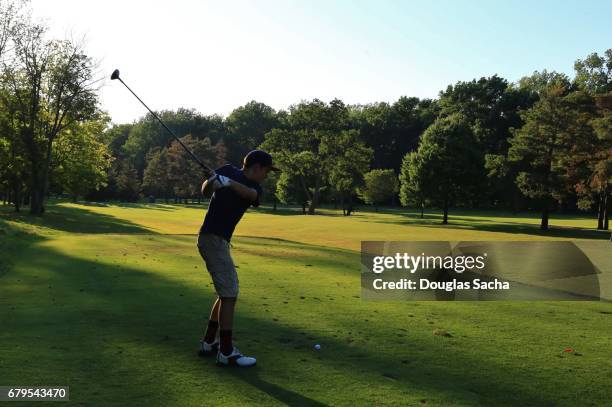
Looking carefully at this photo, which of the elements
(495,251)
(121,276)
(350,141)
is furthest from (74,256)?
(350,141)

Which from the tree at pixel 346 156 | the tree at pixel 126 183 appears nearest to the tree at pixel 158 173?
the tree at pixel 126 183

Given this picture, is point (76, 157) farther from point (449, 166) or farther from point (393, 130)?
point (393, 130)

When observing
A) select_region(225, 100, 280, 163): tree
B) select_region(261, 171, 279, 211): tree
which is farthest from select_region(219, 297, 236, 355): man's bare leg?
select_region(225, 100, 280, 163): tree

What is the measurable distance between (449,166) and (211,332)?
200 feet

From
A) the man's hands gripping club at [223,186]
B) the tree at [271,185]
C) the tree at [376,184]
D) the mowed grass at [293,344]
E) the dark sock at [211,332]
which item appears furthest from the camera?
the tree at [271,185]

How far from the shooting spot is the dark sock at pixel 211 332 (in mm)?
7344

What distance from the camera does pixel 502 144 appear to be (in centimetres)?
10956

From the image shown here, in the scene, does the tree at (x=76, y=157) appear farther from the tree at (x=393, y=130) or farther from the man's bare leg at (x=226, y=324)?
the tree at (x=393, y=130)

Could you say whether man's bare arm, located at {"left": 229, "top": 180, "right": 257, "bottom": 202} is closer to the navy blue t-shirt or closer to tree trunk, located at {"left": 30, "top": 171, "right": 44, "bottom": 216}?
the navy blue t-shirt

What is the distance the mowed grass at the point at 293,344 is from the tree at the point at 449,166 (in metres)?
53.3

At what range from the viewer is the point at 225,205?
24.0 feet

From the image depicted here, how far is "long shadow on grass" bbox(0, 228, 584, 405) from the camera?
6.05m

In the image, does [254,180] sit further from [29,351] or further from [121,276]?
[121,276]

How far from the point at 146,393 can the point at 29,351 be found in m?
2.48
